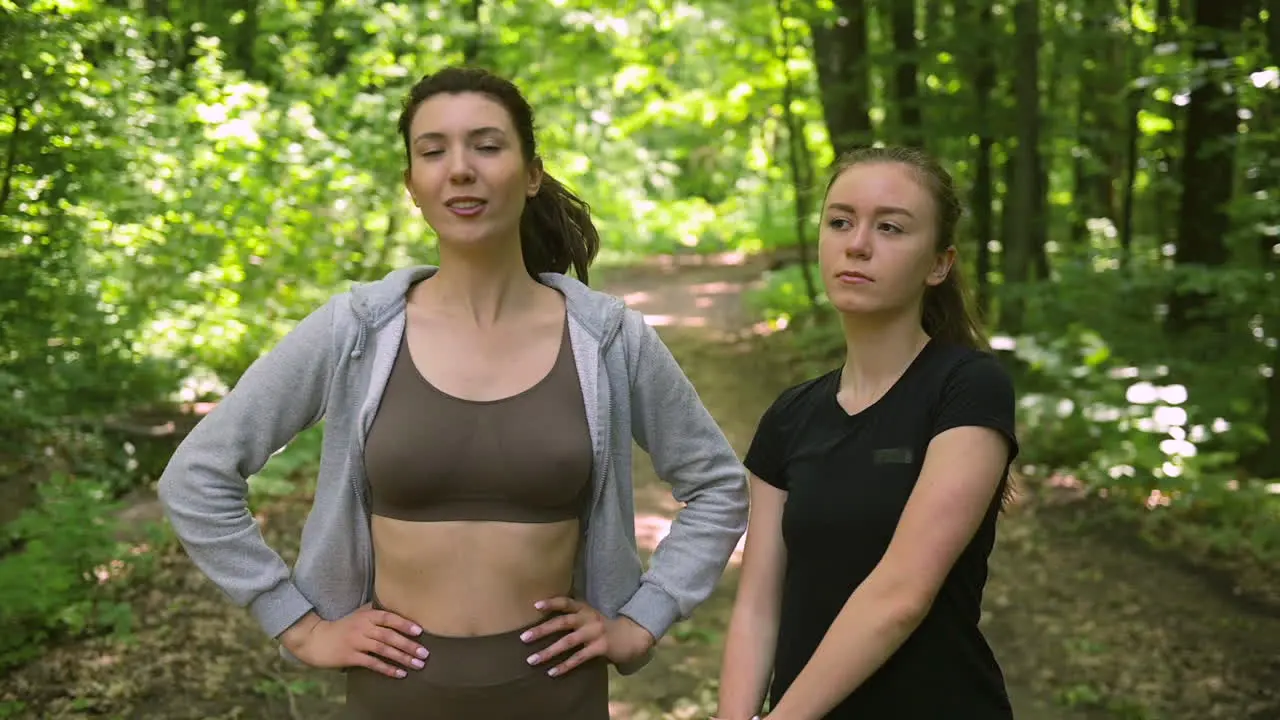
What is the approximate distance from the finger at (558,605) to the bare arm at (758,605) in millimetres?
308

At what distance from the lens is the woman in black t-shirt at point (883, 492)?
189cm

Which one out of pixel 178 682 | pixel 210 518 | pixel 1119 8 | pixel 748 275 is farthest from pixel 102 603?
pixel 748 275

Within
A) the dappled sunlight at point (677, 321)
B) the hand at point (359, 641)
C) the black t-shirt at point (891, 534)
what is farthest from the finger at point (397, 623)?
the dappled sunlight at point (677, 321)

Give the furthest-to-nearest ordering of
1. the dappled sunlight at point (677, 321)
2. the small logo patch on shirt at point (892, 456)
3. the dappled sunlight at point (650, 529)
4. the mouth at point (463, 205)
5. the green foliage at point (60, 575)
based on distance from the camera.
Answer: the dappled sunlight at point (677, 321), the dappled sunlight at point (650, 529), the green foliage at point (60, 575), the mouth at point (463, 205), the small logo patch on shirt at point (892, 456)

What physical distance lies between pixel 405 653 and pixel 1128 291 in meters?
6.75

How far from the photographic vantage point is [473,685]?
6.93 feet

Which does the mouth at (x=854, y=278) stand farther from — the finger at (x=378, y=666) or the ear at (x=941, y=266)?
the finger at (x=378, y=666)

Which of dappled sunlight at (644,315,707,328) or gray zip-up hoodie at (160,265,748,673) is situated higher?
gray zip-up hoodie at (160,265,748,673)

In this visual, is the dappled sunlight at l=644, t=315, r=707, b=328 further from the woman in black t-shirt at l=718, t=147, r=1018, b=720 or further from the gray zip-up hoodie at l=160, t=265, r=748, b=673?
the woman in black t-shirt at l=718, t=147, r=1018, b=720

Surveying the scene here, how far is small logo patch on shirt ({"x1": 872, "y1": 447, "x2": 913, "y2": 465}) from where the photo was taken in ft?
6.47

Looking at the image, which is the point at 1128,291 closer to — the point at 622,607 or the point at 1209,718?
the point at 1209,718

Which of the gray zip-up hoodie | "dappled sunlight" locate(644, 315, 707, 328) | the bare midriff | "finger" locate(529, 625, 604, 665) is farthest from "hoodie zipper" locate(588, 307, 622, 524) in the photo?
"dappled sunlight" locate(644, 315, 707, 328)

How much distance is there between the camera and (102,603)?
199 inches

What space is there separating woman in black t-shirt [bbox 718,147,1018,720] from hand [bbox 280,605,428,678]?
2.02ft
